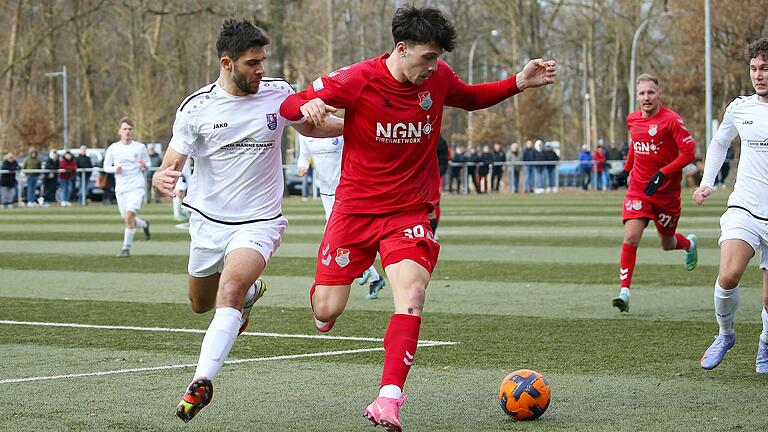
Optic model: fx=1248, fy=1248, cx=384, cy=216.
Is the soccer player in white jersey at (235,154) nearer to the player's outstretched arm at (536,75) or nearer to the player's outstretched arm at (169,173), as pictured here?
the player's outstretched arm at (169,173)

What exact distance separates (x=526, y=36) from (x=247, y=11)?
2132 centimetres

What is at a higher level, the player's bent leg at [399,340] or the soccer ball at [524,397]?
the player's bent leg at [399,340]

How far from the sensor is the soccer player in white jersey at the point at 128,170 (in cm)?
1953

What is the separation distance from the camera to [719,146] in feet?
29.3

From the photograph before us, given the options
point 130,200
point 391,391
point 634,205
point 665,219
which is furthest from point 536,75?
point 130,200

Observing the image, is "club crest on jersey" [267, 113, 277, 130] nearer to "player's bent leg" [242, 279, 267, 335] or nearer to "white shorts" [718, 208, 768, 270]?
"player's bent leg" [242, 279, 267, 335]

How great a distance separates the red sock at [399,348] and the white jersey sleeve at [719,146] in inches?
122

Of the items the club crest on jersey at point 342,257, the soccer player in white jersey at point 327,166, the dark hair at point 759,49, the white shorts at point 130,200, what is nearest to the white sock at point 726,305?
the dark hair at point 759,49

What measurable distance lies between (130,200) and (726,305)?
12.8 meters

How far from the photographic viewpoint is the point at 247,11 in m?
45.2

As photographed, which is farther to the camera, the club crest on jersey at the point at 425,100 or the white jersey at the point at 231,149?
the white jersey at the point at 231,149

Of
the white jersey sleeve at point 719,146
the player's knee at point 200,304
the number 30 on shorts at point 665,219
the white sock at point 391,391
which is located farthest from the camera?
the number 30 on shorts at point 665,219

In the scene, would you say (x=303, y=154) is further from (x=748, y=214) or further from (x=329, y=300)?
(x=329, y=300)

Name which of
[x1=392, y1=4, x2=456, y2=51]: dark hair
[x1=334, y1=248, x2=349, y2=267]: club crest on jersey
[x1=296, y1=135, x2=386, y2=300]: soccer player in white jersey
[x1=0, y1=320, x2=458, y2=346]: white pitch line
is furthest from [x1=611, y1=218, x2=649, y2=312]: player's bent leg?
[x1=392, y1=4, x2=456, y2=51]: dark hair
